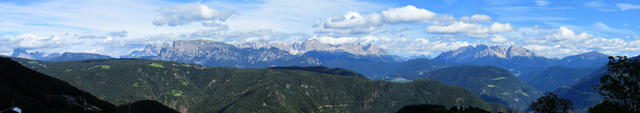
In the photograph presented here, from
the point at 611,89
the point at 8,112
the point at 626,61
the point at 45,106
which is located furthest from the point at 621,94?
the point at 45,106

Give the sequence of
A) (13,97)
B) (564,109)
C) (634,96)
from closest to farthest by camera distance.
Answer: (634,96) < (564,109) < (13,97)

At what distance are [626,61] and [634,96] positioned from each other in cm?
885

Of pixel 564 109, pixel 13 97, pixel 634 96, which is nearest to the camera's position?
pixel 634 96

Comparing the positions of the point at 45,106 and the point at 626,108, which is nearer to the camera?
the point at 626,108

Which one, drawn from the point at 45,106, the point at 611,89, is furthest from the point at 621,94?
the point at 45,106

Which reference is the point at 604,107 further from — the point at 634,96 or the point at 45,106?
the point at 45,106

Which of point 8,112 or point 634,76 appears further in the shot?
point 8,112

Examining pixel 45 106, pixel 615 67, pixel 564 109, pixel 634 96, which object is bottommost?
pixel 45 106

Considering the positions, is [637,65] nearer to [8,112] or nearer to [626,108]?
[626,108]

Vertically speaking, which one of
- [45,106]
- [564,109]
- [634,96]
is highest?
[634,96]

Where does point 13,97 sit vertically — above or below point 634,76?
below

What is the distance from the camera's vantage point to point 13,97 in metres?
186

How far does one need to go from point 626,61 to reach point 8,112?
190720 mm

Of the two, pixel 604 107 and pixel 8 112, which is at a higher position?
pixel 604 107
